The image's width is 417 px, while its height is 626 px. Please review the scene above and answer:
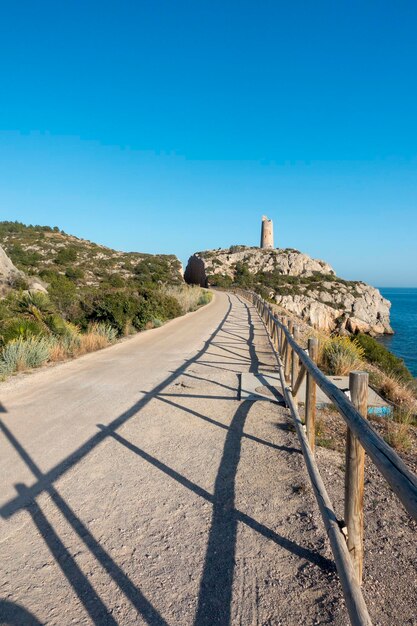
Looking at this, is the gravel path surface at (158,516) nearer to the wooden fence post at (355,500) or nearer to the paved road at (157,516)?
the paved road at (157,516)

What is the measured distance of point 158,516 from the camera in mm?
3553

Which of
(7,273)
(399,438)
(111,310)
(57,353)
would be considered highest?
(7,273)

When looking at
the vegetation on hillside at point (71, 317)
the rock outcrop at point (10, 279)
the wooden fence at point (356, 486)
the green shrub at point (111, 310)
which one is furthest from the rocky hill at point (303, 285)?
the wooden fence at point (356, 486)

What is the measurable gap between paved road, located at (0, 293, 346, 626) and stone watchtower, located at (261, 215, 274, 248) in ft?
282

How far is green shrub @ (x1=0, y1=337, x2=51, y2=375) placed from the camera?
866 cm

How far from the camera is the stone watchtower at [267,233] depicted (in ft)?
297

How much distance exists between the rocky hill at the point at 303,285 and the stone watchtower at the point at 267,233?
24.6 ft

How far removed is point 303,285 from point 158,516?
61.6 metres

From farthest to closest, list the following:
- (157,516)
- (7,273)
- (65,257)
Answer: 1. (65,257)
2. (7,273)
3. (157,516)

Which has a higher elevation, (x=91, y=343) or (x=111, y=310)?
(x=111, y=310)

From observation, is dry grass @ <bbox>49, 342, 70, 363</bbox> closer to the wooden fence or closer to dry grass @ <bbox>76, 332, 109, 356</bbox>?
dry grass @ <bbox>76, 332, 109, 356</bbox>

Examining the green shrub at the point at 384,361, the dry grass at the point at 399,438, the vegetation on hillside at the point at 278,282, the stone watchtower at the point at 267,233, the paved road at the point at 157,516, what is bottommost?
the green shrub at the point at 384,361

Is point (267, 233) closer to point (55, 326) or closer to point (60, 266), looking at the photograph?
point (60, 266)

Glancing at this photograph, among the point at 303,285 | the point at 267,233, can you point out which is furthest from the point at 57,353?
the point at 267,233
